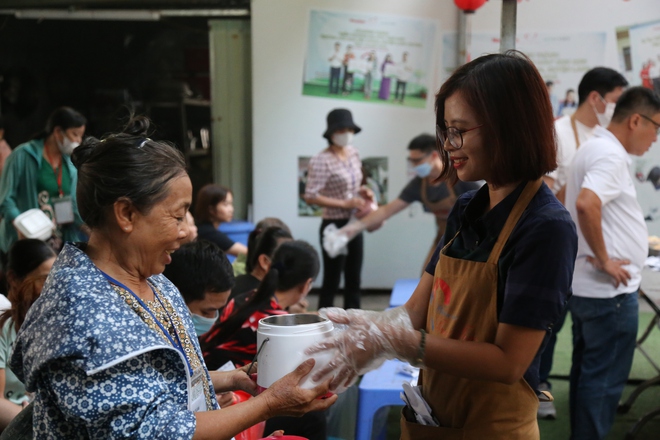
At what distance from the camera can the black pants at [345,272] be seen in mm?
5637

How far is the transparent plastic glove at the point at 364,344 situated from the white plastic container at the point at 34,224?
303cm

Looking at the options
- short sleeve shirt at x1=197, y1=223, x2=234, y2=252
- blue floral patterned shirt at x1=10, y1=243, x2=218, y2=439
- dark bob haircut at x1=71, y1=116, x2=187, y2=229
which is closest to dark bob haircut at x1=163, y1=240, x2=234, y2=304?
dark bob haircut at x1=71, y1=116, x2=187, y2=229

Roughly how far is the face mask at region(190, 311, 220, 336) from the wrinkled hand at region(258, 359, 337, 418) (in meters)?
1.36

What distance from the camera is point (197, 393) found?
1562 millimetres

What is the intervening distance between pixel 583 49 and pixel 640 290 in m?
3.68

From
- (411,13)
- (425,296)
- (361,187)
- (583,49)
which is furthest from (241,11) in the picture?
(425,296)

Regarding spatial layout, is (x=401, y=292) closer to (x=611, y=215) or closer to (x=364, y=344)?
(x=611, y=215)

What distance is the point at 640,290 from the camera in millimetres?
3430

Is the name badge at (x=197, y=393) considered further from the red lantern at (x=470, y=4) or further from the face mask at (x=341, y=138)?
the red lantern at (x=470, y=4)

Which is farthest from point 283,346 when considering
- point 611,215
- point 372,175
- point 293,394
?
point 372,175

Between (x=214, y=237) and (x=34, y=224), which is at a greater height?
(x=34, y=224)

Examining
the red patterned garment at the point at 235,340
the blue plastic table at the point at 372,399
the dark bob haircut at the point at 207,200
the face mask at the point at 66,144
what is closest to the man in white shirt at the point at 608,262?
the blue plastic table at the point at 372,399

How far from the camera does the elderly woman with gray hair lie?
128cm

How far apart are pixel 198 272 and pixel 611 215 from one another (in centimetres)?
196
